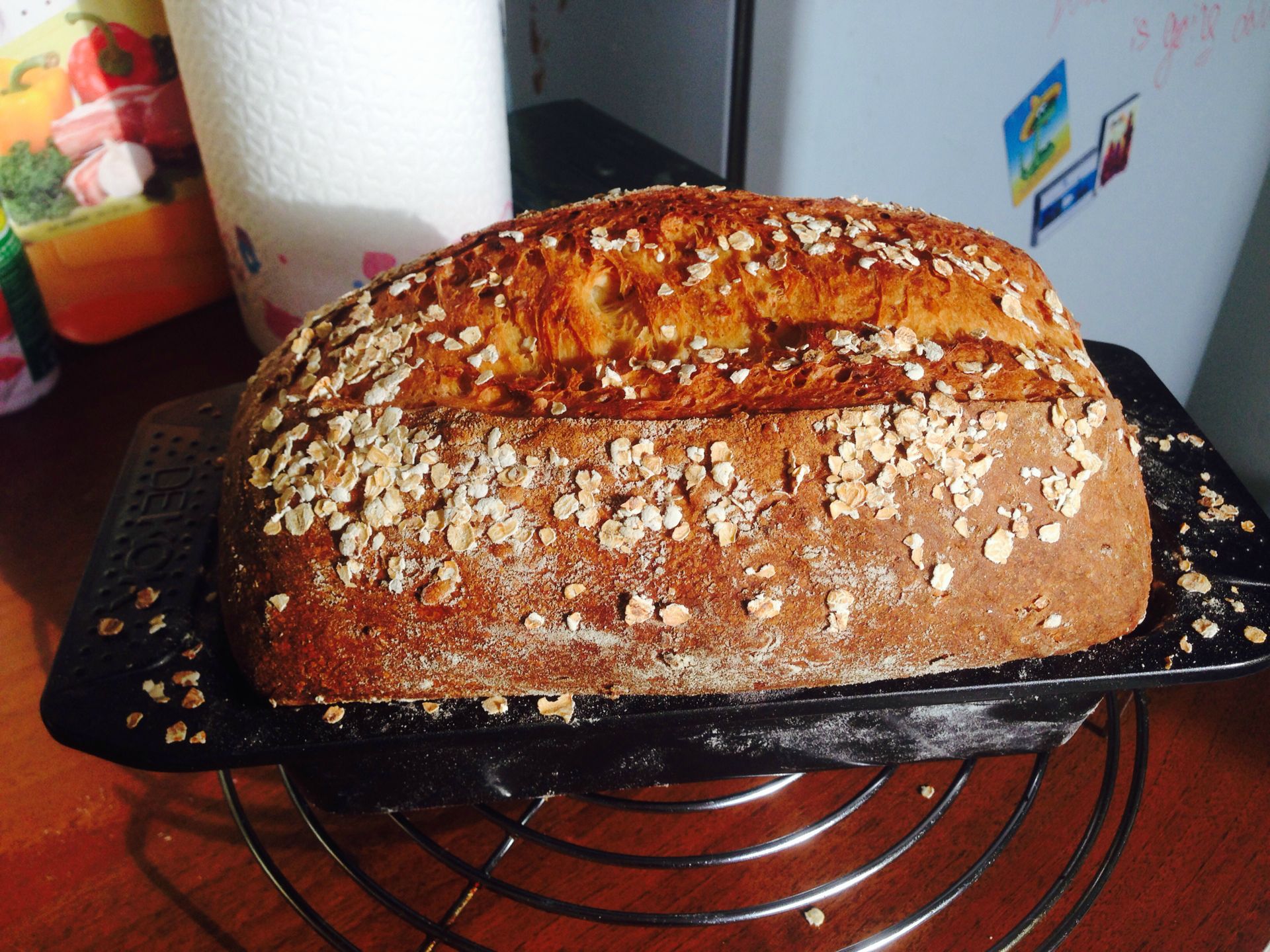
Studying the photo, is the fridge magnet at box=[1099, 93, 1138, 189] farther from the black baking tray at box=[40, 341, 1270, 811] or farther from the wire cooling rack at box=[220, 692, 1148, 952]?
the wire cooling rack at box=[220, 692, 1148, 952]

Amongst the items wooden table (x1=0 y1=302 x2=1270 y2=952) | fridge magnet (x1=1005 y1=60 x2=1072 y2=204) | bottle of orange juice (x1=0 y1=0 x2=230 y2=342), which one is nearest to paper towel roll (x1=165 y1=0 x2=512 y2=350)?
bottle of orange juice (x1=0 y1=0 x2=230 y2=342)

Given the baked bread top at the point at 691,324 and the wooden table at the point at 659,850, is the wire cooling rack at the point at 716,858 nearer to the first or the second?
the wooden table at the point at 659,850

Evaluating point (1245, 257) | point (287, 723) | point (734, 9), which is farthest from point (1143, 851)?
point (1245, 257)

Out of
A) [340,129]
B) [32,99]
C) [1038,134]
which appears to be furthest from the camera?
[1038,134]

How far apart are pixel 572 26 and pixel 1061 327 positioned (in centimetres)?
67

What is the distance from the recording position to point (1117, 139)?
4.27 ft

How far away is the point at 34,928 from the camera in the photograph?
710 mm

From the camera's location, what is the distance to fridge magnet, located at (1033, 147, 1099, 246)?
50.2 inches

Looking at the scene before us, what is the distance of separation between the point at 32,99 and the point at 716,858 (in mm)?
1030

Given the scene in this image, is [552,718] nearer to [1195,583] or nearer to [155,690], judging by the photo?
[155,690]

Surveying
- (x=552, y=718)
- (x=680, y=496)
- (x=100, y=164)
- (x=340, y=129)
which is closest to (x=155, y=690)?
(x=552, y=718)

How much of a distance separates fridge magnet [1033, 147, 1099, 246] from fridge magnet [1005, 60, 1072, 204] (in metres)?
0.04

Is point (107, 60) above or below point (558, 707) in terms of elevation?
above

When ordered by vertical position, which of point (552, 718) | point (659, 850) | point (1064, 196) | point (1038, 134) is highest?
point (1038, 134)
